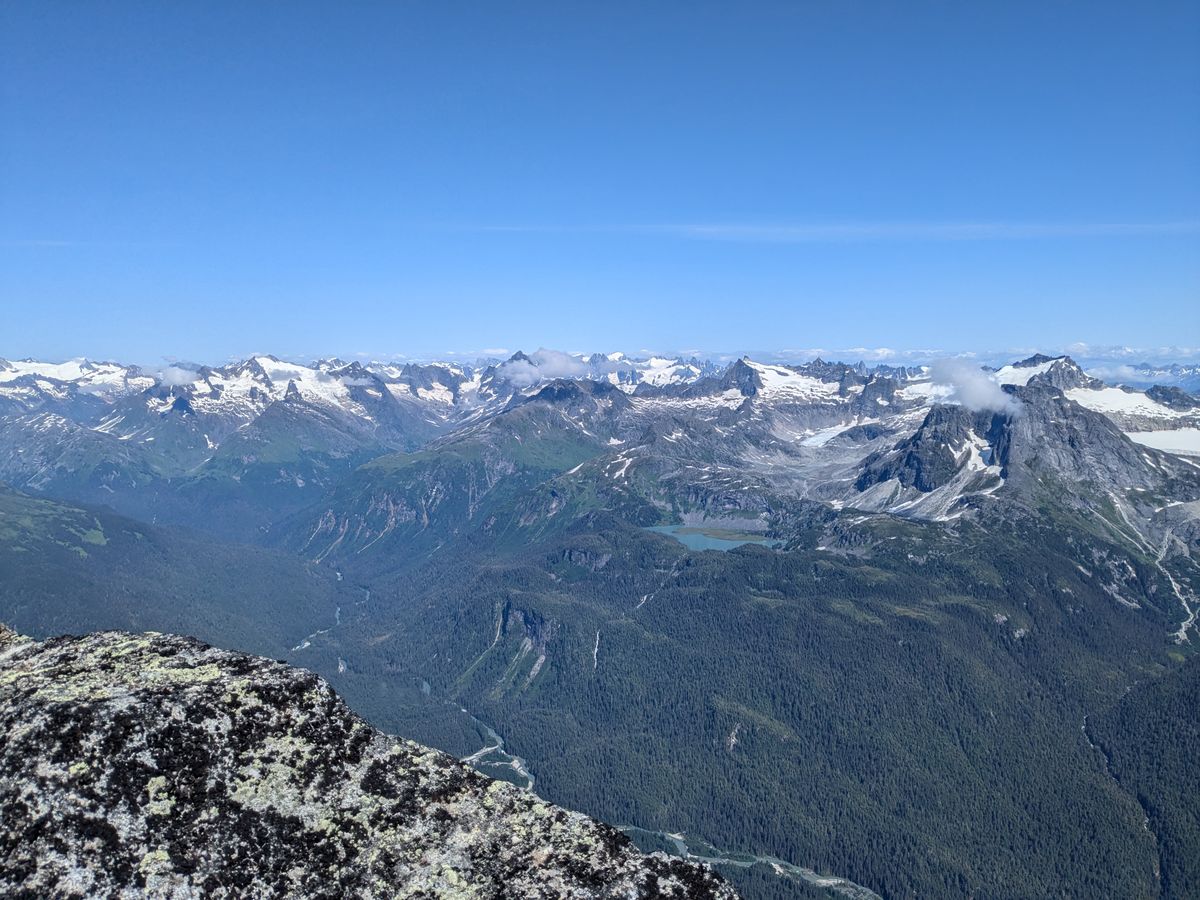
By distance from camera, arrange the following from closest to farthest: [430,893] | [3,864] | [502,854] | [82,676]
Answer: [3,864] → [430,893] → [502,854] → [82,676]

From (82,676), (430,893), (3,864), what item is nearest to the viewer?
(3,864)

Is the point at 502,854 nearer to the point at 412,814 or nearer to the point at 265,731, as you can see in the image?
the point at 412,814

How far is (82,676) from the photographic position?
588 inches

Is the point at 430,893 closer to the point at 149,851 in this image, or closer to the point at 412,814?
the point at 412,814

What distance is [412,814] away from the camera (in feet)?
46.8

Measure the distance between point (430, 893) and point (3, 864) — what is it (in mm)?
6220

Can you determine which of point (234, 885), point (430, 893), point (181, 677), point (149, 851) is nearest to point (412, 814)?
point (430, 893)

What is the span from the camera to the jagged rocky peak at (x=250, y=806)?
39.8 ft

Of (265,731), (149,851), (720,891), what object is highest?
(265,731)

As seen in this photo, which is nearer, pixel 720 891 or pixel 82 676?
pixel 720 891

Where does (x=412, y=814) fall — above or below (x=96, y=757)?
below

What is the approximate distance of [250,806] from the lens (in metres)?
13.3

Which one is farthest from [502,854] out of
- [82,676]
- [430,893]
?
[82,676]

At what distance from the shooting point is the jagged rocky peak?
12.1 meters
